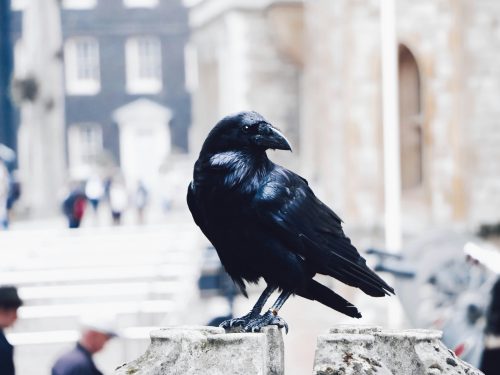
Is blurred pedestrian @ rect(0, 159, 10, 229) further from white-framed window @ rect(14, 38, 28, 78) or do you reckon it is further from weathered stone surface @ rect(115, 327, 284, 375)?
white-framed window @ rect(14, 38, 28, 78)

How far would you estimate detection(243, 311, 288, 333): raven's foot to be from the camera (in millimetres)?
4105

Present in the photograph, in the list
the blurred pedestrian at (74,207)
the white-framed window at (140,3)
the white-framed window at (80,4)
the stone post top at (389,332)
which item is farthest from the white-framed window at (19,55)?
the stone post top at (389,332)

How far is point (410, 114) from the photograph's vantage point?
65.8 feet

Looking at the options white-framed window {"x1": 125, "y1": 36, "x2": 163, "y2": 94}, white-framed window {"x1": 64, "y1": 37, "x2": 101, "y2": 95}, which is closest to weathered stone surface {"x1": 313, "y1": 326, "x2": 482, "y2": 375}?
white-framed window {"x1": 64, "y1": 37, "x2": 101, "y2": 95}

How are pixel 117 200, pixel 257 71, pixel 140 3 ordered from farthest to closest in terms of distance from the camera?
pixel 140 3 → pixel 117 200 → pixel 257 71

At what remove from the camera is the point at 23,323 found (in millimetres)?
17703

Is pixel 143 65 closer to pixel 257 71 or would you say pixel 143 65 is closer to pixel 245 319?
pixel 257 71

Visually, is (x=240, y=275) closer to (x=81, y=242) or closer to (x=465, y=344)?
(x=465, y=344)

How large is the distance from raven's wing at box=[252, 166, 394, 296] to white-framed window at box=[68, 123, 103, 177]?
48.9 m

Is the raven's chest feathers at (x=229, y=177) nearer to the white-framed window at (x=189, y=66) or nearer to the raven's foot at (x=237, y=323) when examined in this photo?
the raven's foot at (x=237, y=323)

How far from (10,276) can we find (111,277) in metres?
1.78

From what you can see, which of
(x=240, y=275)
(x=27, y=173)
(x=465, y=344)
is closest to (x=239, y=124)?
(x=240, y=275)

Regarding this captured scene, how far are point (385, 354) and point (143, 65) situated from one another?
2078 inches

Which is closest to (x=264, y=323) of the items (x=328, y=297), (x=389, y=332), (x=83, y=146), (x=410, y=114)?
(x=328, y=297)
